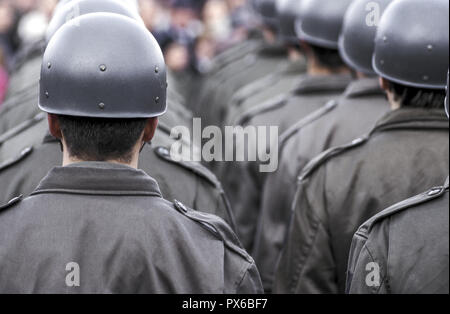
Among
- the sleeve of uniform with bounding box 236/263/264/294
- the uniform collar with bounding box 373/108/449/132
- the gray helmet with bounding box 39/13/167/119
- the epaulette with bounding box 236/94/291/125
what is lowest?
the epaulette with bounding box 236/94/291/125

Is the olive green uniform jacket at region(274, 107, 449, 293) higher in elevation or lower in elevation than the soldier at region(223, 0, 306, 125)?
higher

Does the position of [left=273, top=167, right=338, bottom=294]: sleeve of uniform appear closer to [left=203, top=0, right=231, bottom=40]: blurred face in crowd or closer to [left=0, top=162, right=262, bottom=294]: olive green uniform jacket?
[left=0, top=162, right=262, bottom=294]: olive green uniform jacket

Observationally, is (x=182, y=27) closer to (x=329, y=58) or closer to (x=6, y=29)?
(x=6, y=29)

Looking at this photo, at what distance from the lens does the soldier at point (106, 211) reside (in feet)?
10.8

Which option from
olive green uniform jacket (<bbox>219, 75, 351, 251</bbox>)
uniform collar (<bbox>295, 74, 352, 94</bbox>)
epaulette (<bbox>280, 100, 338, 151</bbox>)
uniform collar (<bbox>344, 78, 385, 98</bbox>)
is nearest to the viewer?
uniform collar (<bbox>344, 78, 385, 98</bbox>)

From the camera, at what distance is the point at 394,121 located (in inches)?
188

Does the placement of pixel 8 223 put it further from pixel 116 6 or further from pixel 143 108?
pixel 116 6

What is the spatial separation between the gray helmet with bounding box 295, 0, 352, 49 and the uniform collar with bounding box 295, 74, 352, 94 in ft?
0.67

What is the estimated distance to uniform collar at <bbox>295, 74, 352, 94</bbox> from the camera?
21.8 ft

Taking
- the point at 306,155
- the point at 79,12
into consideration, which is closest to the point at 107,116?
the point at 79,12

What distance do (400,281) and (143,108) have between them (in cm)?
108

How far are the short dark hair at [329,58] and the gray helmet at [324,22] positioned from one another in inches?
2.6

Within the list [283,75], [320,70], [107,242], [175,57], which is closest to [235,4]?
[175,57]

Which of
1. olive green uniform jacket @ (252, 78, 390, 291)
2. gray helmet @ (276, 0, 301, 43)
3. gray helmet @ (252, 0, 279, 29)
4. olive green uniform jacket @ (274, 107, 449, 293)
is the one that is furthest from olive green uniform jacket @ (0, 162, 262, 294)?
gray helmet @ (252, 0, 279, 29)
